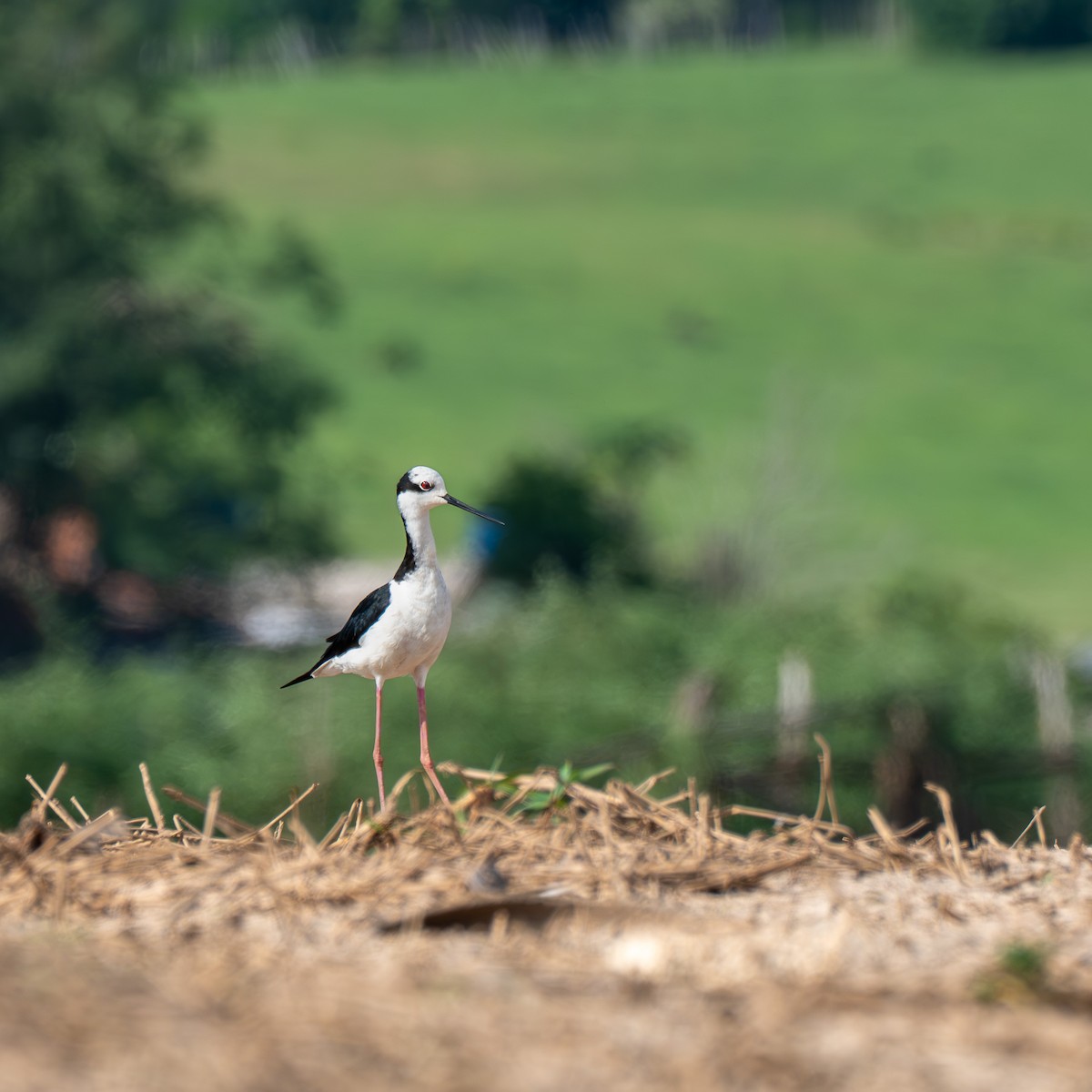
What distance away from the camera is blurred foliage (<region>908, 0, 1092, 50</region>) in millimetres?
108500

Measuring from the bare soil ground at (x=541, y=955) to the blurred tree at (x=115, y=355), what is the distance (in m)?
35.5

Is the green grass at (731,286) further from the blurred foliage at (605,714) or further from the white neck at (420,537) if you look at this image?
the white neck at (420,537)

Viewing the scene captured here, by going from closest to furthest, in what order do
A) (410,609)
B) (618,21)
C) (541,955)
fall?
(541,955) → (410,609) → (618,21)

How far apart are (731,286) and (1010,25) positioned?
4094cm

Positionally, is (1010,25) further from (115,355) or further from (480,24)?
(115,355)

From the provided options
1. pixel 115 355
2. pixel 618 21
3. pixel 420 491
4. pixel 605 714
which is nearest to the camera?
pixel 420 491

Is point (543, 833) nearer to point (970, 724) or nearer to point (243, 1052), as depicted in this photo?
point (243, 1052)

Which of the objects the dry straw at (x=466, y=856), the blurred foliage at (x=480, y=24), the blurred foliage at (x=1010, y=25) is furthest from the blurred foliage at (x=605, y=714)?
the blurred foliage at (x=480, y=24)

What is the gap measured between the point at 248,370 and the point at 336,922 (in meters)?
36.9

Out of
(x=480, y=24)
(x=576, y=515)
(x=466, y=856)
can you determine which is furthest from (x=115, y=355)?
(x=480, y=24)

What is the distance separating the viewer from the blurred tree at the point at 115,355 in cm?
4131

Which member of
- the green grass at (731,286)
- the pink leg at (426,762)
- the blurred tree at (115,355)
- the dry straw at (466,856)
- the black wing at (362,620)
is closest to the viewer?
the dry straw at (466,856)

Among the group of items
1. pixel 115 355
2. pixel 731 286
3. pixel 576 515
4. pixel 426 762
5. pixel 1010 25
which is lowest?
pixel 576 515

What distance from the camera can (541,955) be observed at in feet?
16.9
